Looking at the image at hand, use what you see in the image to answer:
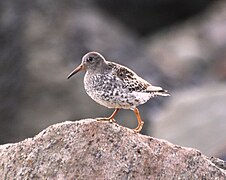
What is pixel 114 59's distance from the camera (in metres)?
25.8

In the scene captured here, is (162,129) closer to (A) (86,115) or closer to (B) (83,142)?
(A) (86,115)

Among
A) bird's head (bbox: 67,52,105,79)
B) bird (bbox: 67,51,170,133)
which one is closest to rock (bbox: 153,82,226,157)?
bird (bbox: 67,51,170,133)

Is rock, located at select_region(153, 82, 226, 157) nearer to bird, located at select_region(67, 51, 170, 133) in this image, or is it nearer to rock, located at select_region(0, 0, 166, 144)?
rock, located at select_region(0, 0, 166, 144)

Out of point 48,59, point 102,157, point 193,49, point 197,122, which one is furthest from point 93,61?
point 193,49

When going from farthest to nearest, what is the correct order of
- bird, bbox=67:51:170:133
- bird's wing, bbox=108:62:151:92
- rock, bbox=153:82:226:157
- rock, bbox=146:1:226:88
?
rock, bbox=146:1:226:88, rock, bbox=153:82:226:157, bird's wing, bbox=108:62:151:92, bird, bbox=67:51:170:133

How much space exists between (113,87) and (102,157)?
1.58m

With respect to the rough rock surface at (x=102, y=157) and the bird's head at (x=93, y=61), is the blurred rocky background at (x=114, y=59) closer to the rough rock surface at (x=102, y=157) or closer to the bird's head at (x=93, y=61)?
the bird's head at (x=93, y=61)

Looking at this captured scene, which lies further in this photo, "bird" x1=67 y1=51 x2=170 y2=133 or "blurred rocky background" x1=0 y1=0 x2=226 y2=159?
"blurred rocky background" x1=0 y1=0 x2=226 y2=159

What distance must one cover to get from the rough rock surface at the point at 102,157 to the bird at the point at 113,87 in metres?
0.66

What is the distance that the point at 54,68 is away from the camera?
928 inches

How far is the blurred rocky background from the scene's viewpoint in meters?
22.0

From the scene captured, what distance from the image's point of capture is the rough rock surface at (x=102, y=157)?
11.5 metres

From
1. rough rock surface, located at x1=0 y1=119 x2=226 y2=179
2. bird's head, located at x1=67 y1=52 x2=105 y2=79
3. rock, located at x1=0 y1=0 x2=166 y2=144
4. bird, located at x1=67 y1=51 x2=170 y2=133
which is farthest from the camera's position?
rock, located at x1=0 y1=0 x2=166 y2=144

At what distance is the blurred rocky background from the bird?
4.60 metres
